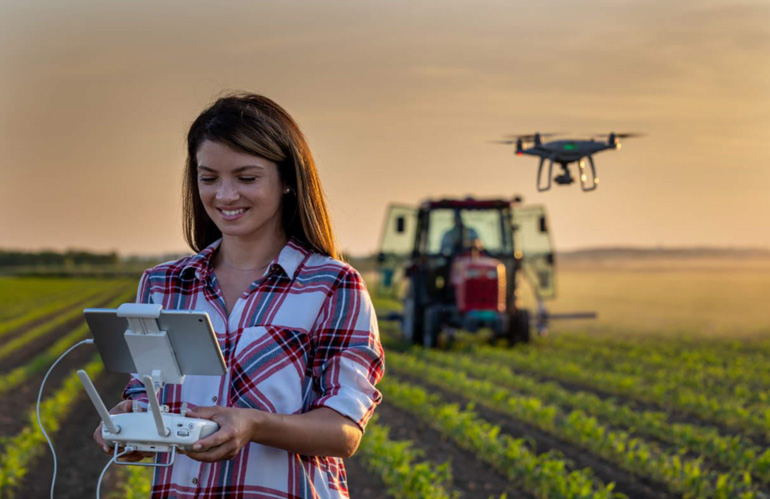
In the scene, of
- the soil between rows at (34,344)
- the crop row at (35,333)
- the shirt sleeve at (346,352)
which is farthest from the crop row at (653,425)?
the crop row at (35,333)

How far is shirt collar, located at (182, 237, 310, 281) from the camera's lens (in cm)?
197

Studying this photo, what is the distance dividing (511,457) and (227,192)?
4.45m

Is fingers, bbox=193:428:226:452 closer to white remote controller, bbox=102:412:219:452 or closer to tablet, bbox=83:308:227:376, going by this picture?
white remote controller, bbox=102:412:219:452

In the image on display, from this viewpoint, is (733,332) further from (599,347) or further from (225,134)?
(225,134)

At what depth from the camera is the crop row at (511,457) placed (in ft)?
17.5

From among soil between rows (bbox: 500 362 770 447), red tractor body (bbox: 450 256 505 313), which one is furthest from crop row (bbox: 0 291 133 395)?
soil between rows (bbox: 500 362 770 447)

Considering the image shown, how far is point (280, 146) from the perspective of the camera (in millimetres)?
1993

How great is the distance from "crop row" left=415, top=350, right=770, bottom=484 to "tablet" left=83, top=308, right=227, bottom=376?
5031mm

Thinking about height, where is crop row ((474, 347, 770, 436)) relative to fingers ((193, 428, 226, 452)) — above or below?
below

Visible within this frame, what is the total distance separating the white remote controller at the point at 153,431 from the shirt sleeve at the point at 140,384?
0.30ft

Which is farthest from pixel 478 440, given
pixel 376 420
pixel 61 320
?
pixel 61 320

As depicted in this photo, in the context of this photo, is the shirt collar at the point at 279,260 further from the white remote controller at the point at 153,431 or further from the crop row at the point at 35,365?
the crop row at the point at 35,365

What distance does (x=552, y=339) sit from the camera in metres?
15.3

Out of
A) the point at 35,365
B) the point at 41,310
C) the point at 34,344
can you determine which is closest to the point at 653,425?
the point at 35,365
